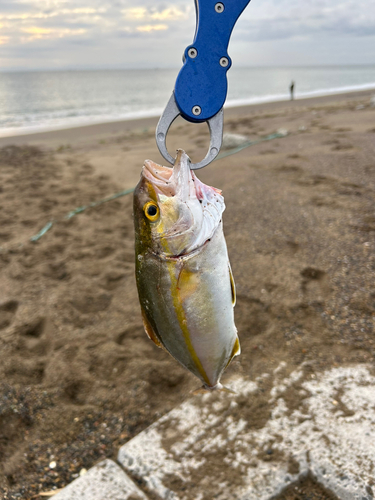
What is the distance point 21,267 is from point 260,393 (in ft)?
11.0

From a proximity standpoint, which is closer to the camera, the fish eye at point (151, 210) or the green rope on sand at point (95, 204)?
the fish eye at point (151, 210)

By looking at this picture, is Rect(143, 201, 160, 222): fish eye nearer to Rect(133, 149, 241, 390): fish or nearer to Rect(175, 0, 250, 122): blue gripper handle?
Rect(133, 149, 241, 390): fish

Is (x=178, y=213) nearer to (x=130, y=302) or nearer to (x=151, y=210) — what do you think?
(x=151, y=210)

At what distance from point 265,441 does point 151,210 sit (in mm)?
1618

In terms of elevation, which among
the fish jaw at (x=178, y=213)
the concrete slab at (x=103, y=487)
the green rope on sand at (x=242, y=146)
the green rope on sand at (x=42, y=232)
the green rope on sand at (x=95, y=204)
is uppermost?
the fish jaw at (x=178, y=213)

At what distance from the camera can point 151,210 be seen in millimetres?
1436

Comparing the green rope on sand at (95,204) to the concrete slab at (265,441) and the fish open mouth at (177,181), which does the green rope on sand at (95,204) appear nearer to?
the concrete slab at (265,441)

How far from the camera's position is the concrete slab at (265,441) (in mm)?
2027

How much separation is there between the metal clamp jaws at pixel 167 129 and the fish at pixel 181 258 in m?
0.06

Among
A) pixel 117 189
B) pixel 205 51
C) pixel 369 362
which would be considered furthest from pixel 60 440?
pixel 117 189

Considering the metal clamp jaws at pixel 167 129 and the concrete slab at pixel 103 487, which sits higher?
the metal clamp jaws at pixel 167 129

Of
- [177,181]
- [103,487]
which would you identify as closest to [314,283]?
[103,487]

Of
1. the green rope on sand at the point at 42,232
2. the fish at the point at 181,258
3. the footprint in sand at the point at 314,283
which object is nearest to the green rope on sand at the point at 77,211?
the green rope on sand at the point at 42,232

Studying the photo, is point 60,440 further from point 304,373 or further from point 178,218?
point 178,218
